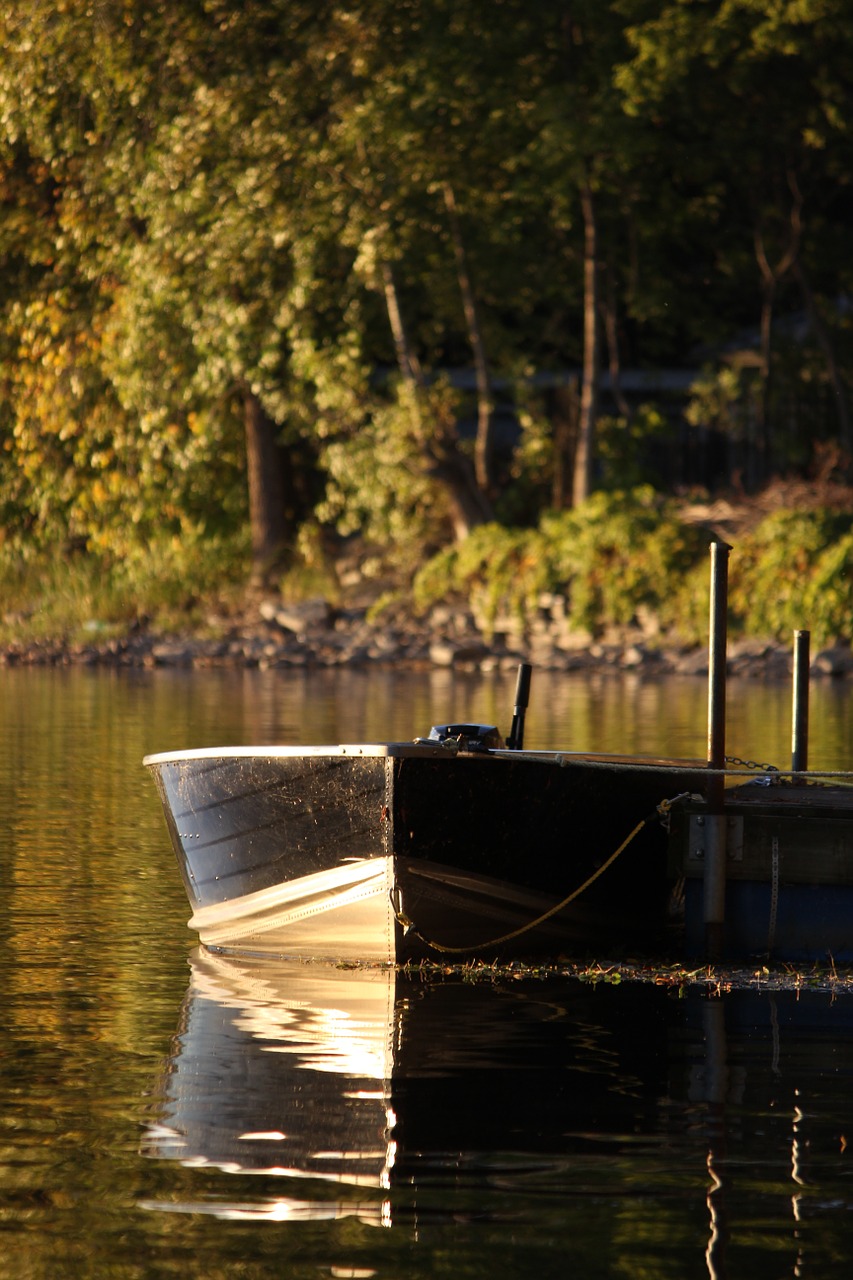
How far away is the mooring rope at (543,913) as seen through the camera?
37.1 ft

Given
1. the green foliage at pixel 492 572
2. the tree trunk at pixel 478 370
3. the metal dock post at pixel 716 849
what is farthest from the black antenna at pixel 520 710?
the tree trunk at pixel 478 370

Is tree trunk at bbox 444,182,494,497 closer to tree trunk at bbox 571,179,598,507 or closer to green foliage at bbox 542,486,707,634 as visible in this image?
tree trunk at bbox 571,179,598,507

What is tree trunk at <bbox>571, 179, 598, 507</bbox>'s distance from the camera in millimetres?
38344

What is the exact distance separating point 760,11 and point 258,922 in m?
28.5

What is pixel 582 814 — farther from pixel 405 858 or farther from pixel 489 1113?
pixel 489 1113

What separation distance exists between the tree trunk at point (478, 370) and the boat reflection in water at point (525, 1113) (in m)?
29.1

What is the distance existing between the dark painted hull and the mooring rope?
0.04 ft

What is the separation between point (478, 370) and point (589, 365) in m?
2.49

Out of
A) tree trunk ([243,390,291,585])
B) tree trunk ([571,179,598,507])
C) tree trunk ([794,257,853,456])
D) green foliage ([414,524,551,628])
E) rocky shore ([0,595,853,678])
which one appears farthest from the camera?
tree trunk ([243,390,291,585])

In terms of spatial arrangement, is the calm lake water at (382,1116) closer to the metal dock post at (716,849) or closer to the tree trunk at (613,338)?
the metal dock post at (716,849)

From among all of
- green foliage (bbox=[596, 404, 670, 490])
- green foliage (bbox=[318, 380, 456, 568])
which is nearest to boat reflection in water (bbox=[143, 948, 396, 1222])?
green foliage (bbox=[318, 380, 456, 568])

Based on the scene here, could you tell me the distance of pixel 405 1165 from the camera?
742 cm

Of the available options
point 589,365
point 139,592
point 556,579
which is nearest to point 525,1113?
point 556,579

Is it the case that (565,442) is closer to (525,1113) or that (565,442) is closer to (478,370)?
(478,370)
